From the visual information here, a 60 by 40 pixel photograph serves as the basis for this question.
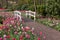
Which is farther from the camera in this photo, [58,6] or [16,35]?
[58,6]

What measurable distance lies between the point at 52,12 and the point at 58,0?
1.16 metres

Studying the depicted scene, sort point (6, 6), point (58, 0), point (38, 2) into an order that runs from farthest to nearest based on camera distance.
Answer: point (6, 6)
point (38, 2)
point (58, 0)

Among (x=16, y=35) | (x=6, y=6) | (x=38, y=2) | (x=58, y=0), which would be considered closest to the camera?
(x=16, y=35)

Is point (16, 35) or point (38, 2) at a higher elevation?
point (16, 35)

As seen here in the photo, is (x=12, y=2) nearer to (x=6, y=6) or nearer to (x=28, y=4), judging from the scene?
(x=6, y=6)

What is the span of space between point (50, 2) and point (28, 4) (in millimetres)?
8651

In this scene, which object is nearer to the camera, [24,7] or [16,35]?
[16,35]

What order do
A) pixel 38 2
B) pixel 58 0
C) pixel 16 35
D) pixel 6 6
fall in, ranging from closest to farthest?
pixel 16 35 < pixel 58 0 < pixel 38 2 < pixel 6 6

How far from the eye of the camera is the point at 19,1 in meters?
26.9

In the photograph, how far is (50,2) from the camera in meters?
17.5

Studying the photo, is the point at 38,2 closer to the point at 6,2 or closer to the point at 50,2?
the point at 6,2

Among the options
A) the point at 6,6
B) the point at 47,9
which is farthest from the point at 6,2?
the point at 47,9

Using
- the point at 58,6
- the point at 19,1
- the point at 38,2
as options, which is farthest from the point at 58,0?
the point at 19,1

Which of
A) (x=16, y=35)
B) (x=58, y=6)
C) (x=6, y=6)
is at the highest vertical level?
(x=16, y=35)
